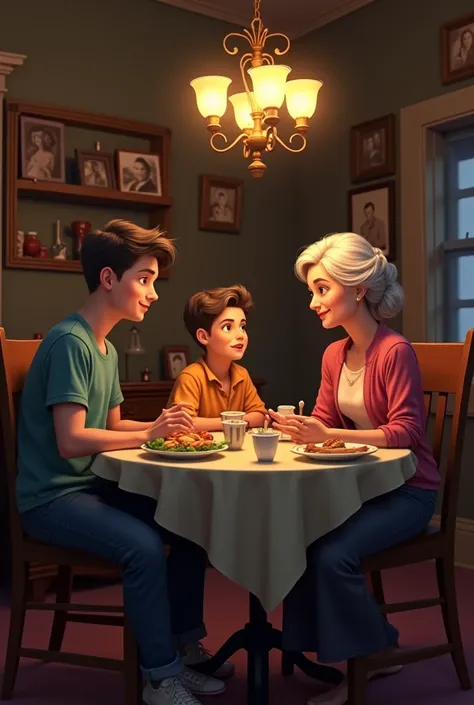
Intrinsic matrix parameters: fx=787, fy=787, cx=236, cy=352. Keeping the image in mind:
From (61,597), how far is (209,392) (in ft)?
2.75

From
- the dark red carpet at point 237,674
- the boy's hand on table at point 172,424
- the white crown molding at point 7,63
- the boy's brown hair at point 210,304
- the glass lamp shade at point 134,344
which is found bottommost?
the dark red carpet at point 237,674

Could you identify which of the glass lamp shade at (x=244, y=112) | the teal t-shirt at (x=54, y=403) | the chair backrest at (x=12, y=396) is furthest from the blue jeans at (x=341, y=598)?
the glass lamp shade at (x=244, y=112)

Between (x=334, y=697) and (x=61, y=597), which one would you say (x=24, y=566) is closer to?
(x=61, y=597)

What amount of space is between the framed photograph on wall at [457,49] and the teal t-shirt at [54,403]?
2.64 m

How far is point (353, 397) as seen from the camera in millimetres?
2457

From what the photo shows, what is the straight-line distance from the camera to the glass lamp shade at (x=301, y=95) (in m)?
3.08

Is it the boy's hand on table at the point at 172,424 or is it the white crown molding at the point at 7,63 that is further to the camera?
the white crown molding at the point at 7,63

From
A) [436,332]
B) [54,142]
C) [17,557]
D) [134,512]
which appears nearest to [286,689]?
[134,512]

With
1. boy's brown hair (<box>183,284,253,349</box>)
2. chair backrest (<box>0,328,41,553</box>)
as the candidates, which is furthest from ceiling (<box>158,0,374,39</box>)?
chair backrest (<box>0,328,41,553</box>)

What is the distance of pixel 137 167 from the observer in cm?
441

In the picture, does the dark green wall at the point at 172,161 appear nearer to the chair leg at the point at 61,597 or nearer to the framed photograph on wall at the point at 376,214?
the framed photograph on wall at the point at 376,214

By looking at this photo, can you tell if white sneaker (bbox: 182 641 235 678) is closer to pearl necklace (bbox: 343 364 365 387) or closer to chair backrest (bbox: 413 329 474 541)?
chair backrest (bbox: 413 329 474 541)

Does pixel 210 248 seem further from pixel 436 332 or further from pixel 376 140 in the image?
pixel 436 332

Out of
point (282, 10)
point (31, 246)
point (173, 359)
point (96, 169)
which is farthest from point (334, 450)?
point (282, 10)
